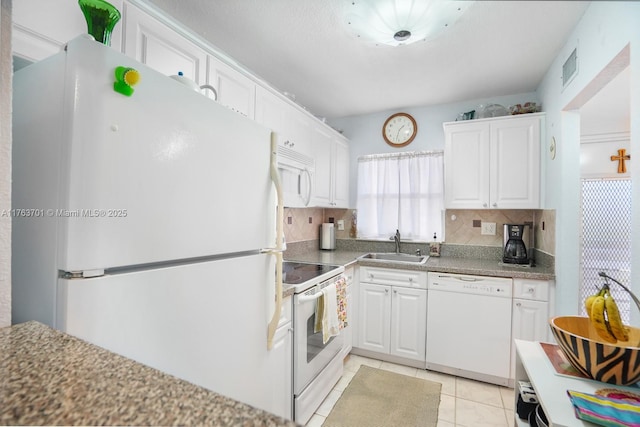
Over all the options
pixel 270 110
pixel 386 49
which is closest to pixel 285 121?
pixel 270 110

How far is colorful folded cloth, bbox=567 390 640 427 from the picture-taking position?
2.06 feet

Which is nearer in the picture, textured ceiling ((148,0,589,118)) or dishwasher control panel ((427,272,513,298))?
textured ceiling ((148,0,589,118))

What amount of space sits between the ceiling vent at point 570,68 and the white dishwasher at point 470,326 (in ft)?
5.33

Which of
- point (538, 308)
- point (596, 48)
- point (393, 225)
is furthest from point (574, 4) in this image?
point (393, 225)

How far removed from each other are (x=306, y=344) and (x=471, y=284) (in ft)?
4.33

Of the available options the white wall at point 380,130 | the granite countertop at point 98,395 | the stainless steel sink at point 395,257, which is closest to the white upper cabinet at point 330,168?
the white wall at point 380,130

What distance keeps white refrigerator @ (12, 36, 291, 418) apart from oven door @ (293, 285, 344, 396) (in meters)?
0.50

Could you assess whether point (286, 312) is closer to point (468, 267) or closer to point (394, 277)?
point (394, 277)

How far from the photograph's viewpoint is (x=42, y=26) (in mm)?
883

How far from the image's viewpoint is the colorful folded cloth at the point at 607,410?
63cm

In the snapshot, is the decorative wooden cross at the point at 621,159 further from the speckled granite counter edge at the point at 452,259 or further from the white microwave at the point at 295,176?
the white microwave at the point at 295,176

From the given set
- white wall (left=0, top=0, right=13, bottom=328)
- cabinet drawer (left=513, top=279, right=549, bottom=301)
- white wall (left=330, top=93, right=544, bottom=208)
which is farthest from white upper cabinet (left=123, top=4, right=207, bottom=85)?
cabinet drawer (left=513, top=279, right=549, bottom=301)

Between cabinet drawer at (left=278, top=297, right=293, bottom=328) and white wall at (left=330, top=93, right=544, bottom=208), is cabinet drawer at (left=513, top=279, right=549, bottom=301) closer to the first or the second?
white wall at (left=330, top=93, right=544, bottom=208)

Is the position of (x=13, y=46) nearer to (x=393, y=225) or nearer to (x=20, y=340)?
(x=20, y=340)
